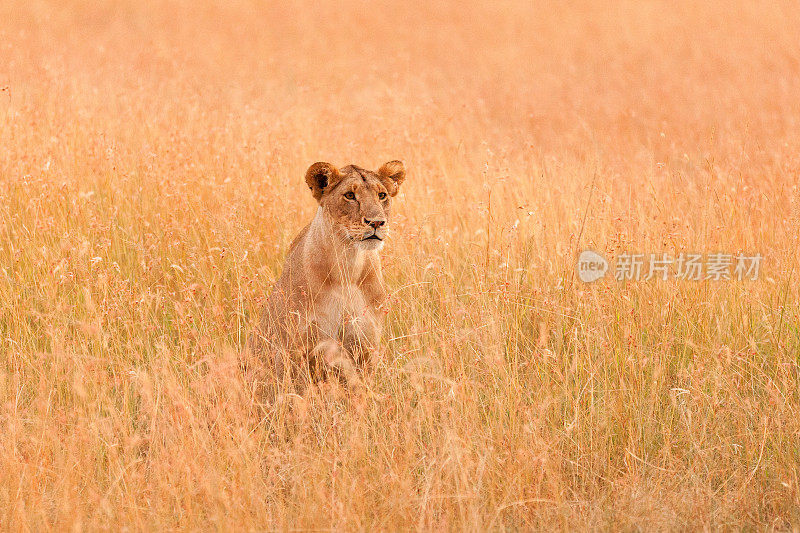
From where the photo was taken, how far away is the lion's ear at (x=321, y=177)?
206 inches

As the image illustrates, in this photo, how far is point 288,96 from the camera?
13156mm

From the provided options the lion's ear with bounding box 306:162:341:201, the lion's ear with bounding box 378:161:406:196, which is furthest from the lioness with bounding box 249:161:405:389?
the lion's ear with bounding box 378:161:406:196

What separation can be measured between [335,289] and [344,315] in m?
0.16

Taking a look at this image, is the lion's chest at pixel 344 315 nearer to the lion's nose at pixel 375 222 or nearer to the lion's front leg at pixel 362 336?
the lion's front leg at pixel 362 336

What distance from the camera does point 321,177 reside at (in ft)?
17.4

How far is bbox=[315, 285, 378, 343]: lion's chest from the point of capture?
5.13 meters

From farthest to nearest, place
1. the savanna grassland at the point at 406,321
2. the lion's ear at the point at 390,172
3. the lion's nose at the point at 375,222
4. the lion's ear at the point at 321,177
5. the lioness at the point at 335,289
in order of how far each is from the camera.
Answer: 1. the lion's ear at the point at 390,172
2. the lion's ear at the point at 321,177
3. the lioness at the point at 335,289
4. the lion's nose at the point at 375,222
5. the savanna grassland at the point at 406,321

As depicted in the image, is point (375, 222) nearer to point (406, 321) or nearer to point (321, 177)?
point (321, 177)

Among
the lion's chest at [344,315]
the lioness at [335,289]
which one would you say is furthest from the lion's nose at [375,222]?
the lion's chest at [344,315]

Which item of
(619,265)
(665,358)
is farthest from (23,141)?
(665,358)

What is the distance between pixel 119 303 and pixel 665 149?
22.4ft

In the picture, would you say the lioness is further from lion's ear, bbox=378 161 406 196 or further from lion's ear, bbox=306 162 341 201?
lion's ear, bbox=378 161 406 196

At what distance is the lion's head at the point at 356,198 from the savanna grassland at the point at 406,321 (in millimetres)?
407

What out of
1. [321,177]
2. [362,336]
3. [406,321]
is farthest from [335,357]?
[321,177]
